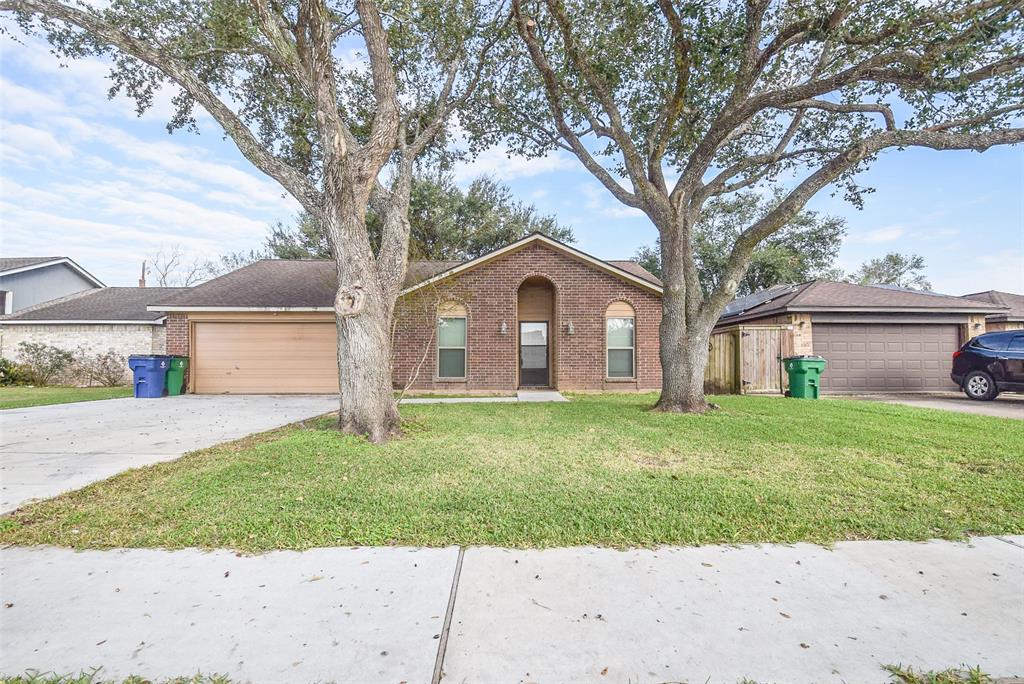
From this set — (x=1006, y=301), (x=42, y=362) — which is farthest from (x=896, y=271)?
(x=42, y=362)

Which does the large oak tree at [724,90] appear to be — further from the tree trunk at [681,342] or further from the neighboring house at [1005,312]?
the neighboring house at [1005,312]

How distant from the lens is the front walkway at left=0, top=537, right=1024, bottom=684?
175 cm

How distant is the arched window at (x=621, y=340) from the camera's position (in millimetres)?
11906

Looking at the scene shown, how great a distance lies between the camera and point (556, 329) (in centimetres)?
1204

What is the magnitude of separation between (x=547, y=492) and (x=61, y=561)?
3186mm

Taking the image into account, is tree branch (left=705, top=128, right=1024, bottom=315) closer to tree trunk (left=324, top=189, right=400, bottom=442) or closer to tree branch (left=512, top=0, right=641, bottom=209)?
tree branch (left=512, top=0, right=641, bottom=209)

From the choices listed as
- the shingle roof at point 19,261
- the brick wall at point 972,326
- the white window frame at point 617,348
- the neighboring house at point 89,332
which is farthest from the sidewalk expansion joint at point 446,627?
the shingle roof at point 19,261

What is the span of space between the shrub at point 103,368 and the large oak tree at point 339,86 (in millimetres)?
10432

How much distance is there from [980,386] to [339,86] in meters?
16.8

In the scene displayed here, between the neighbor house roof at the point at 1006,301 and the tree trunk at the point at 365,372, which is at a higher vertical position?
the neighbor house roof at the point at 1006,301

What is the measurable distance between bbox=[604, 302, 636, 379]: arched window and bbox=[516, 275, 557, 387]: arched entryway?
165 cm

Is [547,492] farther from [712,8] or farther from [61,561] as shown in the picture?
[712,8]

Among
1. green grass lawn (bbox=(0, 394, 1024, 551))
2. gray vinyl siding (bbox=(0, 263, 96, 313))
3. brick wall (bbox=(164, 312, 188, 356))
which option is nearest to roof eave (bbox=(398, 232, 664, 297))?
green grass lawn (bbox=(0, 394, 1024, 551))

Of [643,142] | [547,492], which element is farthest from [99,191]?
[547,492]
